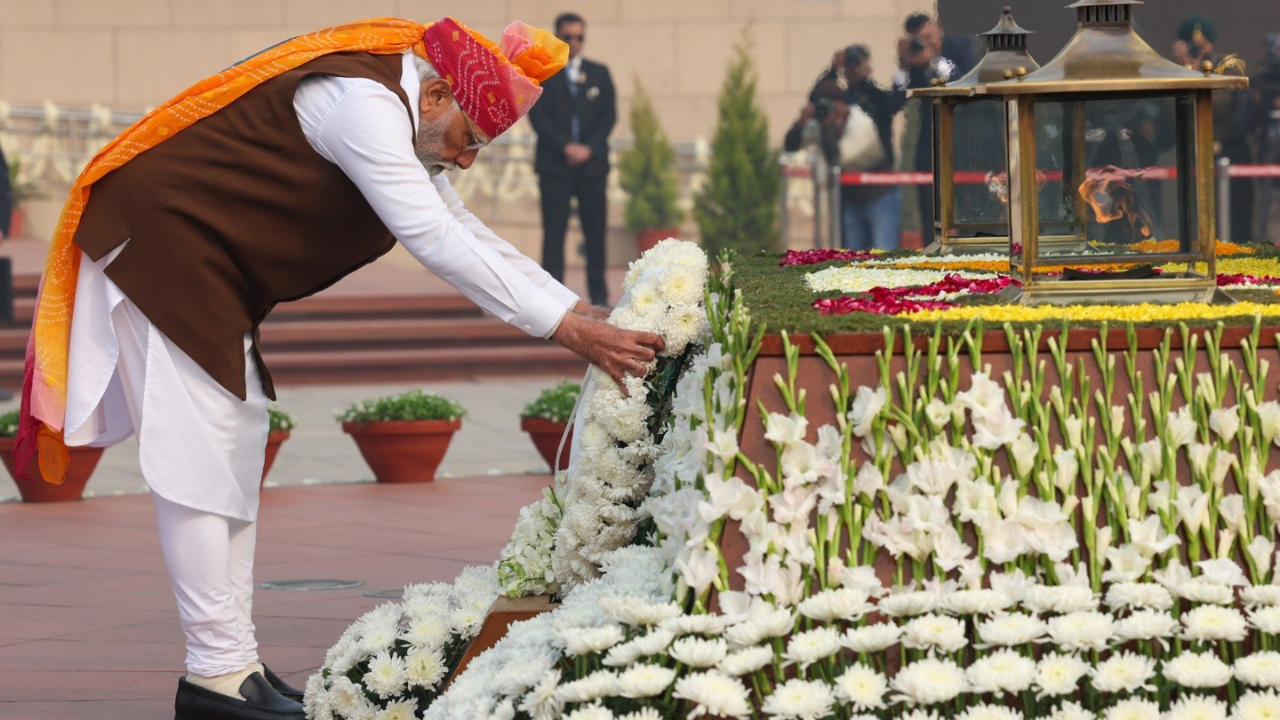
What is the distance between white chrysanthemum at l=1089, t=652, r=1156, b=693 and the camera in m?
2.64

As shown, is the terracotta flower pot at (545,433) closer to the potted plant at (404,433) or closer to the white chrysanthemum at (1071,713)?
the potted plant at (404,433)

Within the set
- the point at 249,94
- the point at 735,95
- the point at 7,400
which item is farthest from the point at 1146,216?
the point at 735,95

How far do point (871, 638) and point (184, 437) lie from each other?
1.60 meters

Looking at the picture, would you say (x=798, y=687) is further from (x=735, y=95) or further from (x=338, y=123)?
(x=735, y=95)

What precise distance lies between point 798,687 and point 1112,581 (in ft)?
1.68

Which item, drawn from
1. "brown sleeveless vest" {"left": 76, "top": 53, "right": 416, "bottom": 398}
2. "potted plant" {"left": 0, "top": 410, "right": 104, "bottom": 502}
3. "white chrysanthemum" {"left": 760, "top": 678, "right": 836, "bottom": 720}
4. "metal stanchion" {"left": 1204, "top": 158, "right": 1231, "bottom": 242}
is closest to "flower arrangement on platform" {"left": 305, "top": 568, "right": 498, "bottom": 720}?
"brown sleeveless vest" {"left": 76, "top": 53, "right": 416, "bottom": 398}

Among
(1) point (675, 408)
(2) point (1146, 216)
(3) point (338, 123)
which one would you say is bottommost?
(1) point (675, 408)

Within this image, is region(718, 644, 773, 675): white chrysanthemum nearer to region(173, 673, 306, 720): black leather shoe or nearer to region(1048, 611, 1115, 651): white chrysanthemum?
region(1048, 611, 1115, 651): white chrysanthemum

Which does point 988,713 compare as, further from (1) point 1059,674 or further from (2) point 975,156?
(2) point 975,156

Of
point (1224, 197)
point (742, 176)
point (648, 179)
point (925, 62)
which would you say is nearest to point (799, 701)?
point (925, 62)

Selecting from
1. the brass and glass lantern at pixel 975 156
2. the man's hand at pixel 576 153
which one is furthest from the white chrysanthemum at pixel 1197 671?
the man's hand at pixel 576 153

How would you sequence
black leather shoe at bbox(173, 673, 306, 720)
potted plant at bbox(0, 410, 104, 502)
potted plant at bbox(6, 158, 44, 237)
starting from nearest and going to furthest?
black leather shoe at bbox(173, 673, 306, 720), potted plant at bbox(0, 410, 104, 502), potted plant at bbox(6, 158, 44, 237)

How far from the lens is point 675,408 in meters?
3.09

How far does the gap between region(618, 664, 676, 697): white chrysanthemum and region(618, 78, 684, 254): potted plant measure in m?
14.9
